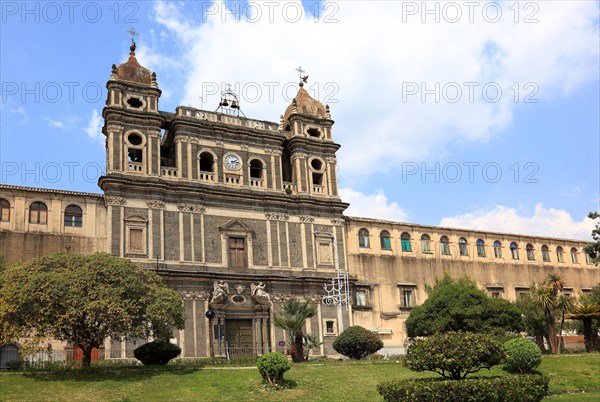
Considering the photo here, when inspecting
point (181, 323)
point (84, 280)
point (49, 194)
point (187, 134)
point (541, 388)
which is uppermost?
point (187, 134)

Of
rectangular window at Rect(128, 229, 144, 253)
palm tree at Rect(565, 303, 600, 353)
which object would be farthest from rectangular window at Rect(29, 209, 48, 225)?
palm tree at Rect(565, 303, 600, 353)

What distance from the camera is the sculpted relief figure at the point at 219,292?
36750 millimetres

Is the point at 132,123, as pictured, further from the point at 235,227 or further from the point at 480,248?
the point at 480,248

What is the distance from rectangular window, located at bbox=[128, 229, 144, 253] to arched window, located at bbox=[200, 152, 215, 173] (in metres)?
6.42

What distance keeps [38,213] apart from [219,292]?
1092cm

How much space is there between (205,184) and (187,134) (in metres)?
3.41

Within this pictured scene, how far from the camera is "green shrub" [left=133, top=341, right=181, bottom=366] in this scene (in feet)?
94.8

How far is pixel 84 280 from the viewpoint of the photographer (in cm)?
2553

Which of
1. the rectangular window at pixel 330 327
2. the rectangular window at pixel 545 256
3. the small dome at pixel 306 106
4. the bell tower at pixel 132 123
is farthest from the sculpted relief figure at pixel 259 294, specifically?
the rectangular window at pixel 545 256

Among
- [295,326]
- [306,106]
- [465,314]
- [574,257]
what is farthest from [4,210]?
[574,257]

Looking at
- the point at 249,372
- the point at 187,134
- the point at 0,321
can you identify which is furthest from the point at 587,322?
the point at 0,321

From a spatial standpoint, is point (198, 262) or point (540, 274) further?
point (540, 274)

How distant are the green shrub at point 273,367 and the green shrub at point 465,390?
569cm

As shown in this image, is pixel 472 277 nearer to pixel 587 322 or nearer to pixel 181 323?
pixel 587 322
